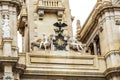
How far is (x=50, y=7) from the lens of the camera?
134 feet

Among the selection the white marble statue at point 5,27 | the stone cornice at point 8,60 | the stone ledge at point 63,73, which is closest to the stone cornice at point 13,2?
the white marble statue at point 5,27

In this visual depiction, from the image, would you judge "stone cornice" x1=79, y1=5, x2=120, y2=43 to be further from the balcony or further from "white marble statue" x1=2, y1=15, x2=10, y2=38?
"white marble statue" x1=2, y1=15, x2=10, y2=38

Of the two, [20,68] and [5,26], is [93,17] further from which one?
[20,68]

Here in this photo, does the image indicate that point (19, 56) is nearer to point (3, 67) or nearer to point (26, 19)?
point (3, 67)

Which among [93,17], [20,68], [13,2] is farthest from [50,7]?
[20,68]

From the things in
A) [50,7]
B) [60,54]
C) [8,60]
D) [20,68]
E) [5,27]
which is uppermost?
[50,7]

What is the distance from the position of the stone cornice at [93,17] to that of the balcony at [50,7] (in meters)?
2.65

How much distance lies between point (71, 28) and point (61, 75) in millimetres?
9001

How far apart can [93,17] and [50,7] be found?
4222 millimetres

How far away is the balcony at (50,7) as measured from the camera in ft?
133

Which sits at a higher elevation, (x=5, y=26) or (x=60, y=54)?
(x=5, y=26)

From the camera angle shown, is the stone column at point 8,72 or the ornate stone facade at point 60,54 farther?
the ornate stone facade at point 60,54

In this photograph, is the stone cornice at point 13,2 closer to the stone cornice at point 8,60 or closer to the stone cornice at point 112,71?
the stone cornice at point 8,60

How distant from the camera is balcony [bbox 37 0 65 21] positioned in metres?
40.4
